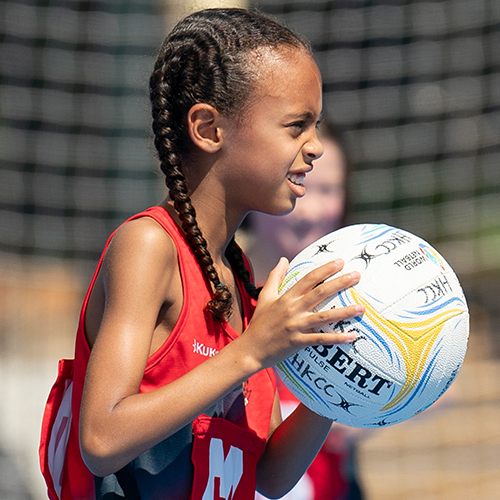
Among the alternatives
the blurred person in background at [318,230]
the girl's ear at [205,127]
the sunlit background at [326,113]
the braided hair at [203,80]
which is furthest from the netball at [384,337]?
the sunlit background at [326,113]

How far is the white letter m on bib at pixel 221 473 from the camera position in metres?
1.74

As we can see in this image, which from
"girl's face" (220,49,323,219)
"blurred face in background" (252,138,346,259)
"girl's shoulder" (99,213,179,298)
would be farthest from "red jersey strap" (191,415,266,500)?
"blurred face in background" (252,138,346,259)

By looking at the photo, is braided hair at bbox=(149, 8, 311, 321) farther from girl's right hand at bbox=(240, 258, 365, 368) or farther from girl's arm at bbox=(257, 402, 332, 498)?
girl's arm at bbox=(257, 402, 332, 498)

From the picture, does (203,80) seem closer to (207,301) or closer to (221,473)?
(207,301)

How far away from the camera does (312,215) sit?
304 centimetres

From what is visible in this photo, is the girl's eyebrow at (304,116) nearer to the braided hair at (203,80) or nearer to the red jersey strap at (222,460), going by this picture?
the braided hair at (203,80)

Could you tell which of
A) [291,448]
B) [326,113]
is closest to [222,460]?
[291,448]

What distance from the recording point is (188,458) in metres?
1.74

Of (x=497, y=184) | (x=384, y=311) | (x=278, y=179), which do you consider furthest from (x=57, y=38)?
(x=384, y=311)

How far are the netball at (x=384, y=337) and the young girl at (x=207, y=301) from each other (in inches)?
3.1

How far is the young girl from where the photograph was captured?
1.49m

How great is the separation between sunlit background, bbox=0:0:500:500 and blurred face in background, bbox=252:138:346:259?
2431mm

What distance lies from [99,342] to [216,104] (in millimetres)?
675

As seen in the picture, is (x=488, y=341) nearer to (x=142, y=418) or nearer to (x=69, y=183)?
(x=69, y=183)
